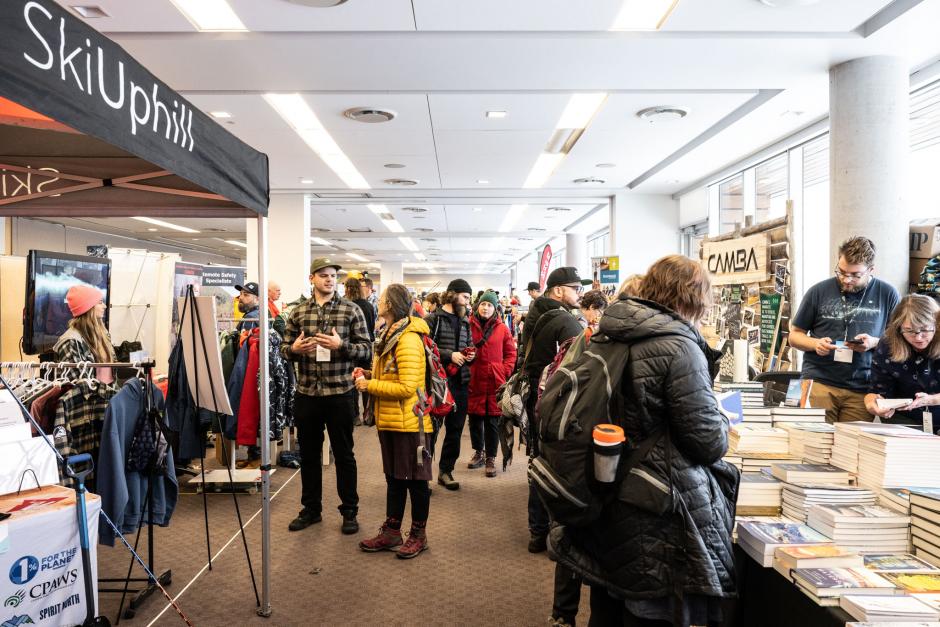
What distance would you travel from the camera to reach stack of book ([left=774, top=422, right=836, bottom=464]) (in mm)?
2137

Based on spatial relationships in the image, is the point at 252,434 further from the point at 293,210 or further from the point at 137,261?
the point at 293,210

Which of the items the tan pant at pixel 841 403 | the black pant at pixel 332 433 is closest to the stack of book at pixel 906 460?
the tan pant at pixel 841 403

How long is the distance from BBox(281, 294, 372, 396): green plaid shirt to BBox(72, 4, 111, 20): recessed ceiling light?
88.0 inches

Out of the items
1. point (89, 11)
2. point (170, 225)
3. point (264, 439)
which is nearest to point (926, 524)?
point (264, 439)

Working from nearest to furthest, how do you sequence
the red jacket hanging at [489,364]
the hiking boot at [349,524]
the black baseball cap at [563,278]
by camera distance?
the black baseball cap at [563,278] → the hiking boot at [349,524] → the red jacket hanging at [489,364]

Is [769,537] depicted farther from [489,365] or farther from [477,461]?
[477,461]

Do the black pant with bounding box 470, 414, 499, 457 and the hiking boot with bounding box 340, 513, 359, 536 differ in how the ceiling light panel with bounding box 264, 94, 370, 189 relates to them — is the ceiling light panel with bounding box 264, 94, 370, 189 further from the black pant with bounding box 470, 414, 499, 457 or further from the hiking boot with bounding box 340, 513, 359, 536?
the hiking boot with bounding box 340, 513, 359, 536

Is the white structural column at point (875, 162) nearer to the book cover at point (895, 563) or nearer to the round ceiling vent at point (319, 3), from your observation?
the book cover at point (895, 563)

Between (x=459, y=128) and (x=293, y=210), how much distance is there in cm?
466

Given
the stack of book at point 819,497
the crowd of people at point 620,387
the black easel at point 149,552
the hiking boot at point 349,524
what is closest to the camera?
the crowd of people at point 620,387

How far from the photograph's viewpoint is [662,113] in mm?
5734

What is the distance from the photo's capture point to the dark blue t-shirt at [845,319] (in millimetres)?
3141

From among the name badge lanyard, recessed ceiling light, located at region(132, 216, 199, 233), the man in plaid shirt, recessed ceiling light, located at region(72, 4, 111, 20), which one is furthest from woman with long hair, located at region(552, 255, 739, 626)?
recessed ceiling light, located at region(132, 216, 199, 233)

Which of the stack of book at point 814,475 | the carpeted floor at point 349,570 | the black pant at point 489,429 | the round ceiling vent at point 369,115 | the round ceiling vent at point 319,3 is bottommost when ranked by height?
the carpeted floor at point 349,570
